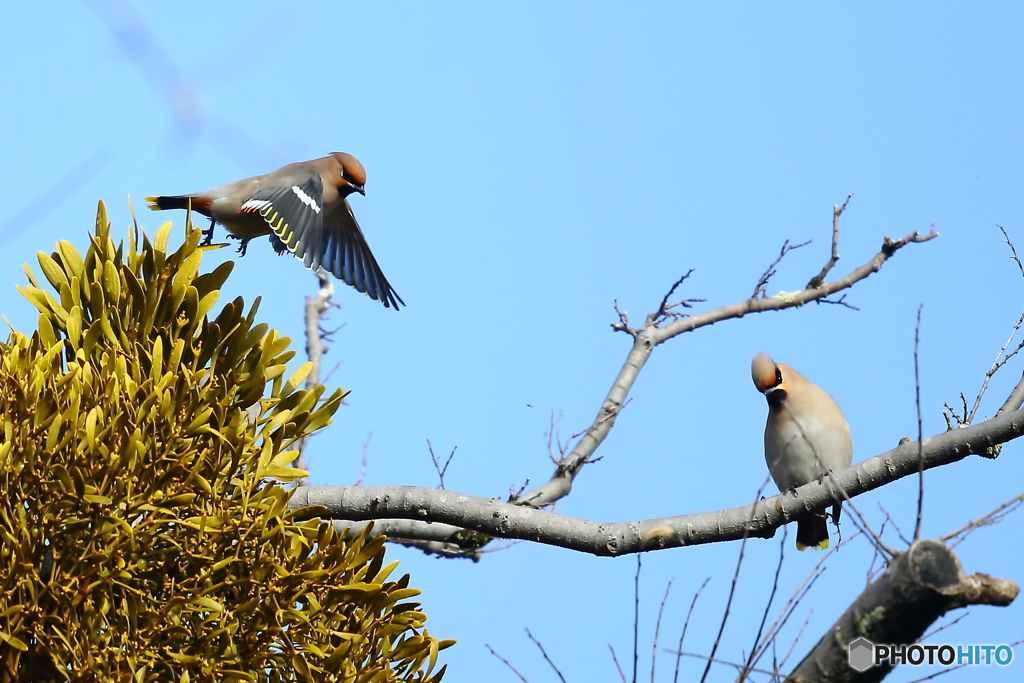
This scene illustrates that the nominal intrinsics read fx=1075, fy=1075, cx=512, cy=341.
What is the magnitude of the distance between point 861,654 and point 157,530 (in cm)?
184

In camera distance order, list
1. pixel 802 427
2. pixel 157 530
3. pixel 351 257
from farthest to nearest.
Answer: pixel 351 257
pixel 802 427
pixel 157 530

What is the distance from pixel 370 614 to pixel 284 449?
0.60m

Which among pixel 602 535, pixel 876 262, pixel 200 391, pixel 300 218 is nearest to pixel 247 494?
pixel 200 391

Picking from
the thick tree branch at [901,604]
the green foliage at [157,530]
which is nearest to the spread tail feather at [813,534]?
the green foliage at [157,530]

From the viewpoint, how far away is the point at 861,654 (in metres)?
1.82

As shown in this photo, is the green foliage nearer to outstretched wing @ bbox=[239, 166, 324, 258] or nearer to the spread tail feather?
outstretched wing @ bbox=[239, 166, 324, 258]

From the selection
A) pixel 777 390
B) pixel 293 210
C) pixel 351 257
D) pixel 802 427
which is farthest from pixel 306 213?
pixel 802 427

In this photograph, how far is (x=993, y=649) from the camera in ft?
9.34

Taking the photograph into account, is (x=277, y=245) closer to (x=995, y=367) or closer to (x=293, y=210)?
(x=293, y=210)

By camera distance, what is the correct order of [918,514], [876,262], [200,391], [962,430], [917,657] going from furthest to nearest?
[876,262] < [962,430] < [200,391] < [917,657] < [918,514]

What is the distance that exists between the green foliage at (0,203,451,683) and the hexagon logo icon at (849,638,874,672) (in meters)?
1.51

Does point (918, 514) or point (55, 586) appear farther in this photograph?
point (55, 586)

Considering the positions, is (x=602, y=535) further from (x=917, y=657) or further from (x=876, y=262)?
(x=876, y=262)

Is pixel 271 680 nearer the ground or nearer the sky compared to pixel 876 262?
nearer the ground
